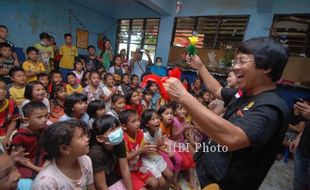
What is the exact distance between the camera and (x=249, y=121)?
0.91 metres

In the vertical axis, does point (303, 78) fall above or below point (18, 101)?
above

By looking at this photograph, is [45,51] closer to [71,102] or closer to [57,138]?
[71,102]

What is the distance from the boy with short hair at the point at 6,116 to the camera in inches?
90.7

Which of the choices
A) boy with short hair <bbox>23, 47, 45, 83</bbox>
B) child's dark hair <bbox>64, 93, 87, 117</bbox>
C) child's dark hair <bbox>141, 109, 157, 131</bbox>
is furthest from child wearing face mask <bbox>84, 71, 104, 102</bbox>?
child's dark hair <bbox>141, 109, 157, 131</bbox>

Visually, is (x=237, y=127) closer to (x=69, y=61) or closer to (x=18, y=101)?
(x=18, y=101)

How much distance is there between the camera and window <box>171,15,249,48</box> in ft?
19.0

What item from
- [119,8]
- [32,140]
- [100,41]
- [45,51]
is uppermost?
[119,8]

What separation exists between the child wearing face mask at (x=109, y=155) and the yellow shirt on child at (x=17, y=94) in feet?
5.32

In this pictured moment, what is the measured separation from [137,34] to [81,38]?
2.09 meters

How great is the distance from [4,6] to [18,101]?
4882 mm

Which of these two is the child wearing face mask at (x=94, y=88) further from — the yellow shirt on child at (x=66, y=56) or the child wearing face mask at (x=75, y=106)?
the yellow shirt on child at (x=66, y=56)

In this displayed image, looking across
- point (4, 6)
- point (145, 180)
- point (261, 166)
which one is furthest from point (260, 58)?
point (4, 6)

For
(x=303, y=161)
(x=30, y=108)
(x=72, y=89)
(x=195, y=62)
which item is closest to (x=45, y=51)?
(x=72, y=89)

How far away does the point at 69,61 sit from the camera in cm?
541
